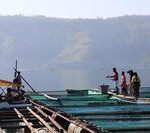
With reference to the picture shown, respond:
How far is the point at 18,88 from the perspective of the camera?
2905cm

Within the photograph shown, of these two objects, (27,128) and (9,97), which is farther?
(9,97)

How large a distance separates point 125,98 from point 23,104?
23.8 ft

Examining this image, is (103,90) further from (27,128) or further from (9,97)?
(27,128)

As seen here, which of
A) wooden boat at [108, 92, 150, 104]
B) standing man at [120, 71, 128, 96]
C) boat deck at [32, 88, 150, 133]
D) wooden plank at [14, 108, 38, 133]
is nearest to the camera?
wooden plank at [14, 108, 38, 133]

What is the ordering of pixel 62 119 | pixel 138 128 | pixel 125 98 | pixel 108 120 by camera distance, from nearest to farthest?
pixel 138 128, pixel 62 119, pixel 108 120, pixel 125 98

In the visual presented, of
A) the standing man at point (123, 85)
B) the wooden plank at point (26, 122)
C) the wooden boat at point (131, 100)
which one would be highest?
the standing man at point (123, 85)

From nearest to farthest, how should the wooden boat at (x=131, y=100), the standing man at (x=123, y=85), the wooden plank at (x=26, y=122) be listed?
1. the wooden plank at (x=26, y=122)
2. the wooden boat at (x=131, y=100)
3. the standing man at (x=123, y=85)

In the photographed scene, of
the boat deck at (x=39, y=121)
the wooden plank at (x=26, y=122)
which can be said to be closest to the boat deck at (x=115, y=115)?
the boat deck at (x=39, y=121)

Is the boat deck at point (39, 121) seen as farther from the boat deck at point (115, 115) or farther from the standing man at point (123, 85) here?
the standing man at point (123, 85)

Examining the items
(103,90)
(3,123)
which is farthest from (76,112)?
(103,90)

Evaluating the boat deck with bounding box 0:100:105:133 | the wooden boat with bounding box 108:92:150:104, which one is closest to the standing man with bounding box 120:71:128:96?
the wooden boat with bounding box 108:92:150:104

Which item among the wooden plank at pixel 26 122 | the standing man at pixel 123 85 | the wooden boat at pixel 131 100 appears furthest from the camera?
the standing man at pixel 123 85

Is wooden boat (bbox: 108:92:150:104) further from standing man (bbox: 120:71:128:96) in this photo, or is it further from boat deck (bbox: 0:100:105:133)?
boat deck (bbox: 0:100:105:133)

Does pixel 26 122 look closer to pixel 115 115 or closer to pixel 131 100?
pixel 115 115
